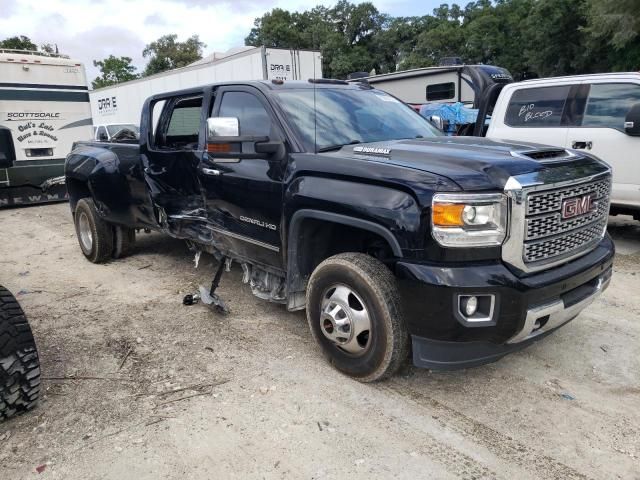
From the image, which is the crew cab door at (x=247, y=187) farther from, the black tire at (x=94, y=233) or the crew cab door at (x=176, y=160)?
the black tire at (x=94, y=233)

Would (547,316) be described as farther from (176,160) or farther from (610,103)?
(610,103)

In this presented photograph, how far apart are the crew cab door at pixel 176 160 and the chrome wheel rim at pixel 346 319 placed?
5.91 ft

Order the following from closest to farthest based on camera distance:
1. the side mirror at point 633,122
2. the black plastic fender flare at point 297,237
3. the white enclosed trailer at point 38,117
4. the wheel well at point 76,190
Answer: the black plastic fender flare at point 297,237, the side mirror at point 633,122, the wheel well at point 76,190, the white enclosed trailer at point 38,117

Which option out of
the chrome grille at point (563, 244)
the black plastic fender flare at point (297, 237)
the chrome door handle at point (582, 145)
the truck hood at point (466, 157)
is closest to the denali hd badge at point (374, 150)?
the truck hood at point (466, 157)

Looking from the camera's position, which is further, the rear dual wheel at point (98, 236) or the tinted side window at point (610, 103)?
the rear dual wheel at point (98, 236)

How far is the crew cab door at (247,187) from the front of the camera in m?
3.71

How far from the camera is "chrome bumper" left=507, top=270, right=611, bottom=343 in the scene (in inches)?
109

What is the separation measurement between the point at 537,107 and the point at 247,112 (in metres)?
4.47

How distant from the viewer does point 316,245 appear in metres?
3.62

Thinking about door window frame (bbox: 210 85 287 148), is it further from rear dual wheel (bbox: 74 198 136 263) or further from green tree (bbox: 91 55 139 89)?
green tree (bbox: 91 55 139 89)

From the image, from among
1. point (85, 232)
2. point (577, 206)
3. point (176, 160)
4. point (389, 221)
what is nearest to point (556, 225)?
point (577, 206)

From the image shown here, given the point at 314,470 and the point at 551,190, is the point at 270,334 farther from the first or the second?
the point at 551,190

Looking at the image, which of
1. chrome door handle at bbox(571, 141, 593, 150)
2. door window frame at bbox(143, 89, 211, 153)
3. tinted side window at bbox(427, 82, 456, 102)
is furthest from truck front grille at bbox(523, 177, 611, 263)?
tinted side window at bbox(427, 82, 456, 102)

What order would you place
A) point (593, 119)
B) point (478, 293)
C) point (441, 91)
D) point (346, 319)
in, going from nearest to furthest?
point (478, 293)
point (346, 319)
point (593, 119)
point (441, 91)
